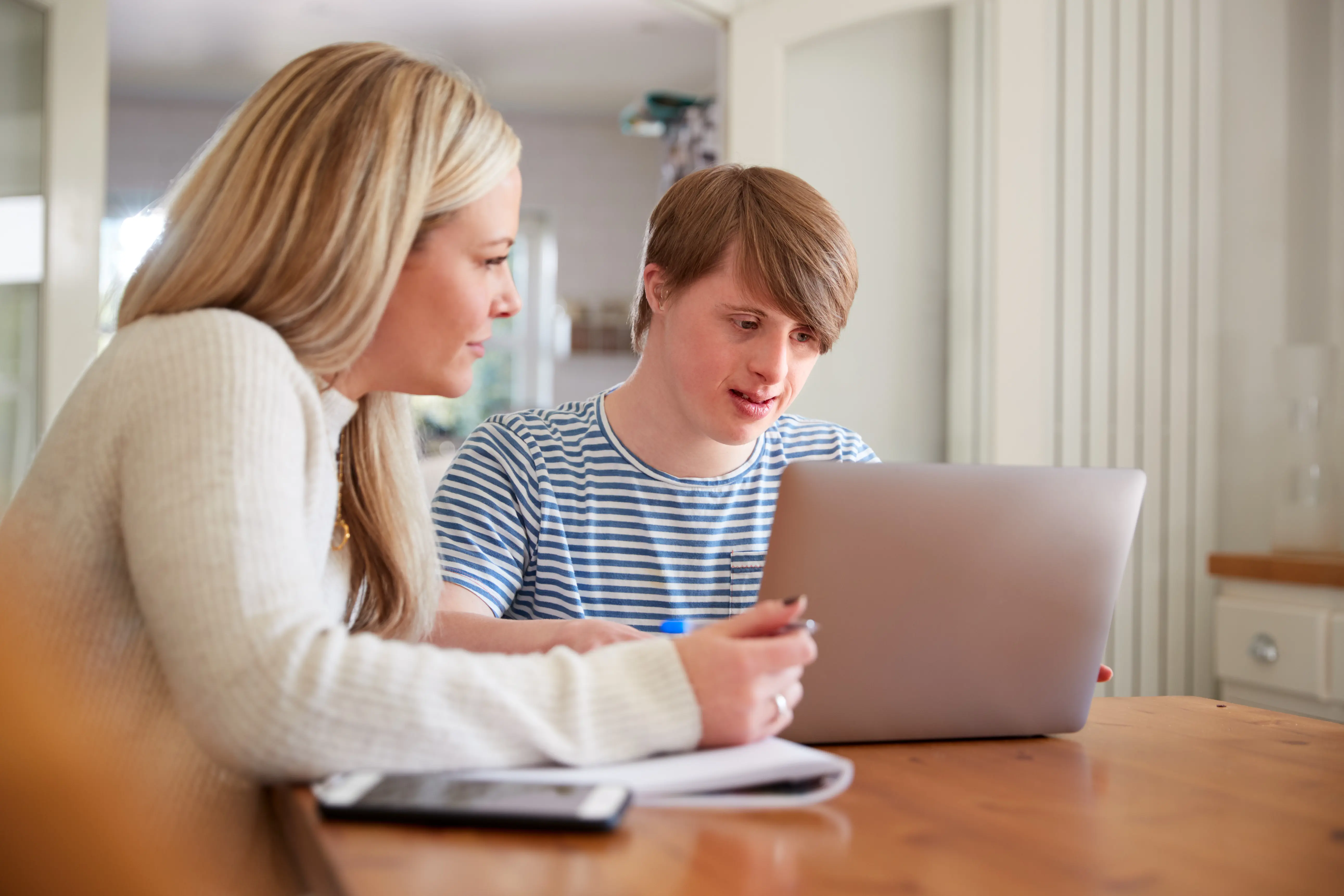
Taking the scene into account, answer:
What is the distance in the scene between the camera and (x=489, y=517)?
50.1 inches

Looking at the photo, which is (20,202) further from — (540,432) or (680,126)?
(680,126)

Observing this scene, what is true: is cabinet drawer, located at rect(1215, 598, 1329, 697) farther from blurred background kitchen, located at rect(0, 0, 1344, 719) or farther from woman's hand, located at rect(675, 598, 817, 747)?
woman's hand, located at rect(675, 598, 817, 747)

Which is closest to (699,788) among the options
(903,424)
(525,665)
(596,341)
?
(525,665)

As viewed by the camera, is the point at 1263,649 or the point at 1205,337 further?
the point at 1205,337

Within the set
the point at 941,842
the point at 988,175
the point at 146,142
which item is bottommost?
the point at 941,842

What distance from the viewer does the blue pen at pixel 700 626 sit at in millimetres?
731

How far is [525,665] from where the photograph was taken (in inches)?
27.2

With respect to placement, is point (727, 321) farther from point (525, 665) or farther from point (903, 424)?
point (903, 424)

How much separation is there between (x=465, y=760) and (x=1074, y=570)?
0.50 meters

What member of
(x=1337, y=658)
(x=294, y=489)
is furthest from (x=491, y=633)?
(x=1337, y=658)

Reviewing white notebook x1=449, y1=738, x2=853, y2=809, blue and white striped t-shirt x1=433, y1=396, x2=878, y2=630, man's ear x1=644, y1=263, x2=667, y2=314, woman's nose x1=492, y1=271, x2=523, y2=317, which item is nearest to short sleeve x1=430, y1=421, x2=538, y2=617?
blue and white striped t-shirt x1=433, y1=396, x2=878, y2=630

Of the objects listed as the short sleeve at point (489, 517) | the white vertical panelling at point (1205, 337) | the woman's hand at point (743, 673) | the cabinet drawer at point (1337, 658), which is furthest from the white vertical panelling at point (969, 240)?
the woman's hand at point (743, 673)

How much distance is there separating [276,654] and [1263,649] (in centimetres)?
206

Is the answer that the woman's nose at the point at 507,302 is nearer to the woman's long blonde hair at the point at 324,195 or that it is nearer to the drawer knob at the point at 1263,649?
the woman's long blonde hair at the point at 324,195
